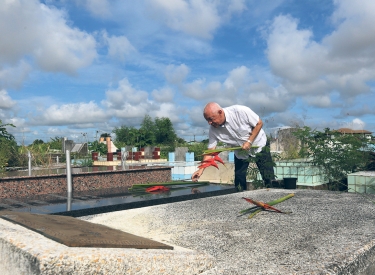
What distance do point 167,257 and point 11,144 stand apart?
1031cm

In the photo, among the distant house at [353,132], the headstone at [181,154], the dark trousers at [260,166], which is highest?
the distant house at [353,132]

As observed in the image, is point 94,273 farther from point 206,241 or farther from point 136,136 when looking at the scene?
point 136,136

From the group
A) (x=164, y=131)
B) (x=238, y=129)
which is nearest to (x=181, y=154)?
(x=238, y=129)

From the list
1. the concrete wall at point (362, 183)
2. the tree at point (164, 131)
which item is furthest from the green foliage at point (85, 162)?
the tree at point (164, 131)

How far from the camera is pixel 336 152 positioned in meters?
7.33

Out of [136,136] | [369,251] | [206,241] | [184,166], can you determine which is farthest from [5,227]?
[136,136]

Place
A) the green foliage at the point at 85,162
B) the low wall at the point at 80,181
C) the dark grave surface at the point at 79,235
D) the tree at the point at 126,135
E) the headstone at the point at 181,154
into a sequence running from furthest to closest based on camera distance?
1. the tree at the point at 126,135
2. the headstone at the point at 181,154
3. the green foliage at the point at 85,162
4. the low wall at the point at 80,181
5. the dark grave surface at the point at 79,235

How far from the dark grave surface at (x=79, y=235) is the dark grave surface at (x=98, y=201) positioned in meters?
1.79

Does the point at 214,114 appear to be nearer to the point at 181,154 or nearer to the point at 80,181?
the point at 80,181

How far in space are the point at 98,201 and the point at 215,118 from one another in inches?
91.1

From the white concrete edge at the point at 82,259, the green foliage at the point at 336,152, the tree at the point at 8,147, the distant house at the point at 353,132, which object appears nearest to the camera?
the white concrete edge at the point at 82,259

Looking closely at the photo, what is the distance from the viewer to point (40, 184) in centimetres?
704

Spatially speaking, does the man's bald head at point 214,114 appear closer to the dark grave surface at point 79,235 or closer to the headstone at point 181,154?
the dark grave surface at point 79,235

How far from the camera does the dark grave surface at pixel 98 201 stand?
16.6 ft
